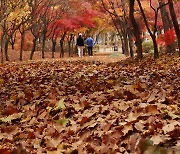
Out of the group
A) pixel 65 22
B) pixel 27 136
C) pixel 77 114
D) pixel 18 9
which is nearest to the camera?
pixel 27 136

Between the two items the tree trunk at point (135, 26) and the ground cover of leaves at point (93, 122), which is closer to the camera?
the ground cover of leaves at point (93, 122)

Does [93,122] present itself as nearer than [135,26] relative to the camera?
Yes

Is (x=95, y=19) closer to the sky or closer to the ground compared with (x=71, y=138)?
closer to the sky

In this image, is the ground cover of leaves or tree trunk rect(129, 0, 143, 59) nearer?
the ground cover of leaves

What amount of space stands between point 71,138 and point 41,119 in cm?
130

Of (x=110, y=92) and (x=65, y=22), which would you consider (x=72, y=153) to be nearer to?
(x=110, y=92)

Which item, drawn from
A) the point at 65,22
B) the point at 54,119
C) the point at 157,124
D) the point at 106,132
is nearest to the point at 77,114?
the point at 54,119

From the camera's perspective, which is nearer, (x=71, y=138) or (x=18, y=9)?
(x=71, y=138)

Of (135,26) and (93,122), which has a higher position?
(135,26)

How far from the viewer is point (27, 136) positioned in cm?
405

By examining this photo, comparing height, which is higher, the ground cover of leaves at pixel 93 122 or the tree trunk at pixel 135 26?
the tree trunk at pixel 135 26

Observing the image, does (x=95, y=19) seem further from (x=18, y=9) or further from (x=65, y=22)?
(x=18, y=9)

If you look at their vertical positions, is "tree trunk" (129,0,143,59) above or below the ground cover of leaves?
above

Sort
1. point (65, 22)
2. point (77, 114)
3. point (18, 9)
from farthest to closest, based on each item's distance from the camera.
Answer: point (65, 22), point (18, 9), point (77, 114)
